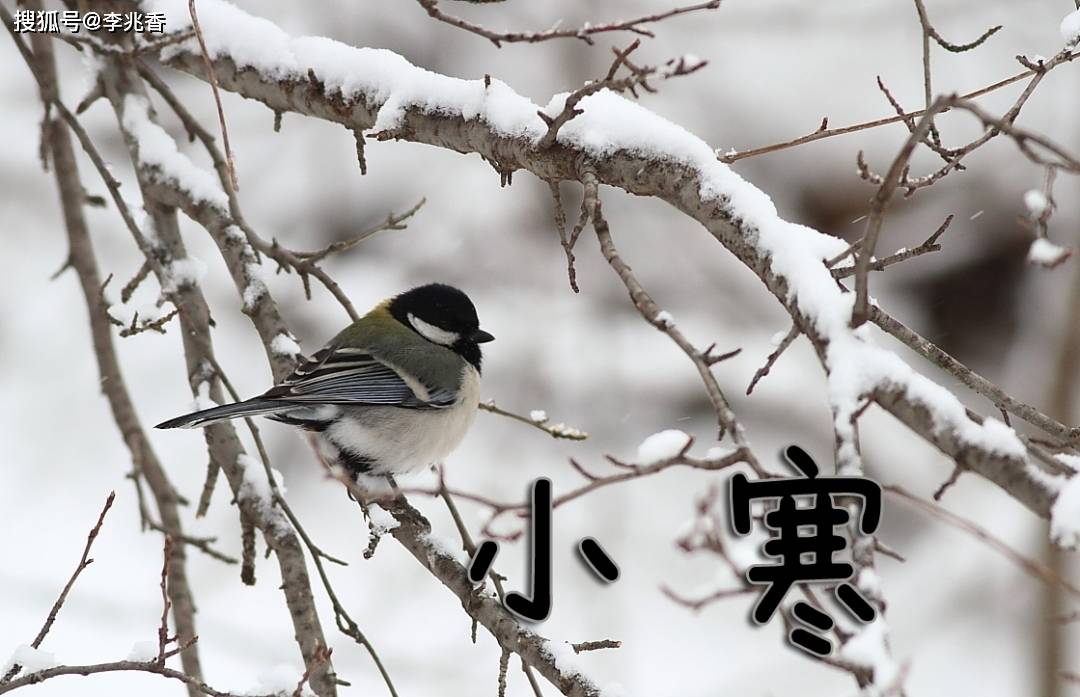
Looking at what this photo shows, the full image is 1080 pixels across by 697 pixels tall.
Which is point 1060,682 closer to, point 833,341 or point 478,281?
point 478,281

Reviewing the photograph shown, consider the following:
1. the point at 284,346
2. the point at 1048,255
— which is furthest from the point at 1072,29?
the point at 284,346

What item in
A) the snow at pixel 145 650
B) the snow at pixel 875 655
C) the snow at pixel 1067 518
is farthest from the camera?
the snow at pixel 145 650

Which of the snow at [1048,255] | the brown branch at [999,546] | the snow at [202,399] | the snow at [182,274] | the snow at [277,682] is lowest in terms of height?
the snow at [277,682]

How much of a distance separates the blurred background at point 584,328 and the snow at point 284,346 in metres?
3.39

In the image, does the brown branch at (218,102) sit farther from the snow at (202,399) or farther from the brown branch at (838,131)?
the brown branch at (838,131)

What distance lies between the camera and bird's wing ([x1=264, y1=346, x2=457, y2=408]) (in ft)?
9.58

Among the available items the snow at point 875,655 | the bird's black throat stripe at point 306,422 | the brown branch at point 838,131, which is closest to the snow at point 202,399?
the bird's black throat stripe at point 306,422

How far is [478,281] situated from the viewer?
6953mm

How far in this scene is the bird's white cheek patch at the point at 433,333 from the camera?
3.49 m

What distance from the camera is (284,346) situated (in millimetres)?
3027

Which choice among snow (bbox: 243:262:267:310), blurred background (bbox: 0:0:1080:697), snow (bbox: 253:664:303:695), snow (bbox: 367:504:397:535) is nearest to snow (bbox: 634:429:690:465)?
snow (bbox: 253:664:303:695)

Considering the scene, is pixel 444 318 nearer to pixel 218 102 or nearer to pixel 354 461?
pixel 354 461

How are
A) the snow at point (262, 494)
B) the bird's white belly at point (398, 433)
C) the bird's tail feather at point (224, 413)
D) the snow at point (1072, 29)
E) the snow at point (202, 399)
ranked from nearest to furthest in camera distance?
the snow at point (1072, 29) < the bird's tail feather at point (224, 413) < the snow at point (262, 494) < the snow at point (202, 399) < the bird's white belly at point (398, 433)

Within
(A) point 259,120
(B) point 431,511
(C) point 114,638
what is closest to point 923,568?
(B) point 431,511
